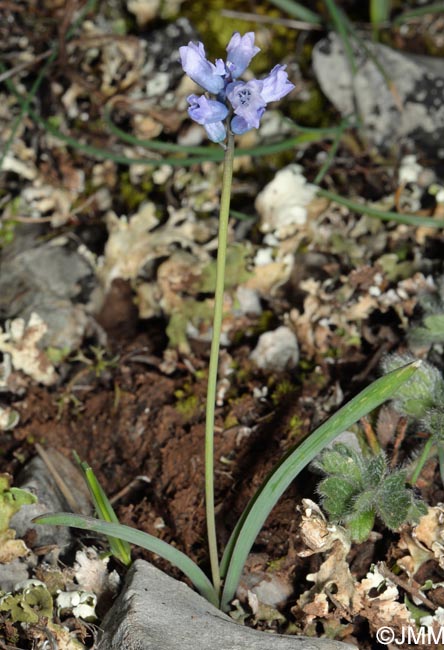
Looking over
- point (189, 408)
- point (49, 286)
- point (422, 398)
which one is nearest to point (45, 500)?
point (189, 408)

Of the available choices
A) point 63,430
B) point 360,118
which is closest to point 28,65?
point 360,118

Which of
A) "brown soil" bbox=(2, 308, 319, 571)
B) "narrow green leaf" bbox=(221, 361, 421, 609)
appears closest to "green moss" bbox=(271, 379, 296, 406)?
"brown soil" bbox=(2, 308, 319, 571)

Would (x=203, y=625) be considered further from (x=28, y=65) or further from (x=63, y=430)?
(x=28, y=65)

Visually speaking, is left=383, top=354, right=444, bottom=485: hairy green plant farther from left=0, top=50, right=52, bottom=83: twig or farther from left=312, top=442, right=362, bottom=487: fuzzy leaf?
left=0, top=50, right=52, bottom=83: twig

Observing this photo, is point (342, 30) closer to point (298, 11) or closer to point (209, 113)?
point (298, 11)

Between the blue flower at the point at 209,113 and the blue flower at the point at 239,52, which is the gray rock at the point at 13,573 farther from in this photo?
the blue flower at the point at 239,52
